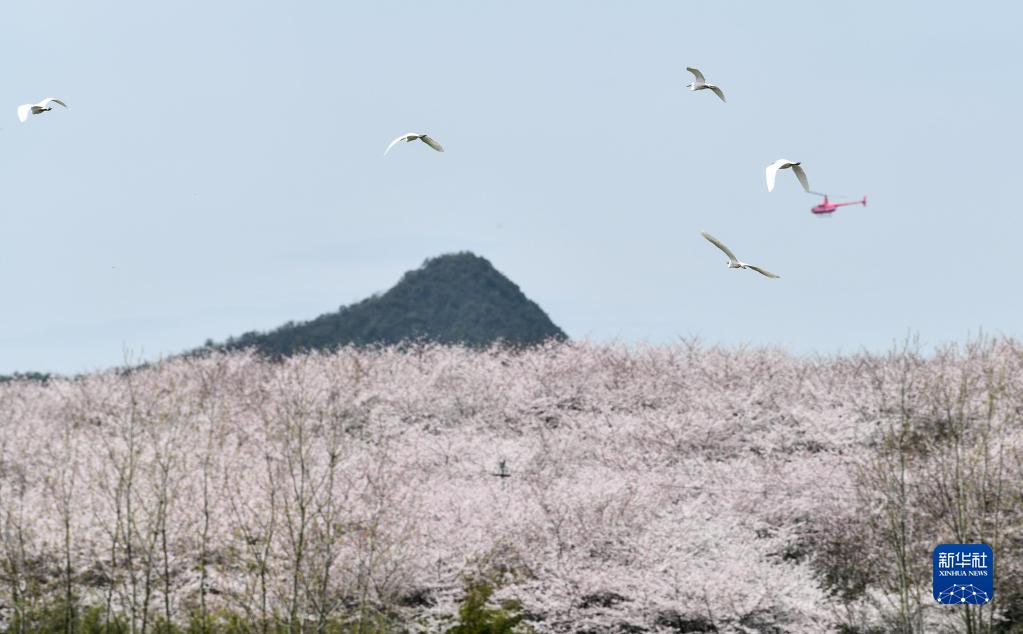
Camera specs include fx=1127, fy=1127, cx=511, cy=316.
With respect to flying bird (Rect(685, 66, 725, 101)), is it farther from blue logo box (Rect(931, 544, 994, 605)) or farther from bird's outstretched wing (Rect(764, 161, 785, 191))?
blue logo box (Rect(931, 544, 994, 605))

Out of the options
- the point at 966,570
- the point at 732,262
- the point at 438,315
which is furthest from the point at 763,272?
the point at 438,315

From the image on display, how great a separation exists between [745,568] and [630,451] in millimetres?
6413

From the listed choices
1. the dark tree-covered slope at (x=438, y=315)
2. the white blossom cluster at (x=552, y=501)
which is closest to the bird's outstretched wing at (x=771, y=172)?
the white blossom cluster at (x=552, y=501)

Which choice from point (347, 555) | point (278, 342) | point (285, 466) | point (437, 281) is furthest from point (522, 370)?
point (437, 281)

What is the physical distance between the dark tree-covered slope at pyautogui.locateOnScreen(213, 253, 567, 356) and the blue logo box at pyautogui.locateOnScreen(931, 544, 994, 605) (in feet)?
128

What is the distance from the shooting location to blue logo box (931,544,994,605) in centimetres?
1312

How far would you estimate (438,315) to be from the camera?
56844 millimetres

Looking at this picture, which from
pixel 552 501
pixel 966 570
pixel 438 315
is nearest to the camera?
pixel 966 570

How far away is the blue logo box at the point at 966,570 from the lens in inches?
517

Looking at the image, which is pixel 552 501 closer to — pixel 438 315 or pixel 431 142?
pixel 431 142

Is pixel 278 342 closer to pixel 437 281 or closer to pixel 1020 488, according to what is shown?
pixel 437 281

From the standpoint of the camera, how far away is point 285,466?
57.9 ft

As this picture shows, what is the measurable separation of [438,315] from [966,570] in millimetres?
44658

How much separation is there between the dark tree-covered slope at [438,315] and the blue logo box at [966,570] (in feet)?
128
